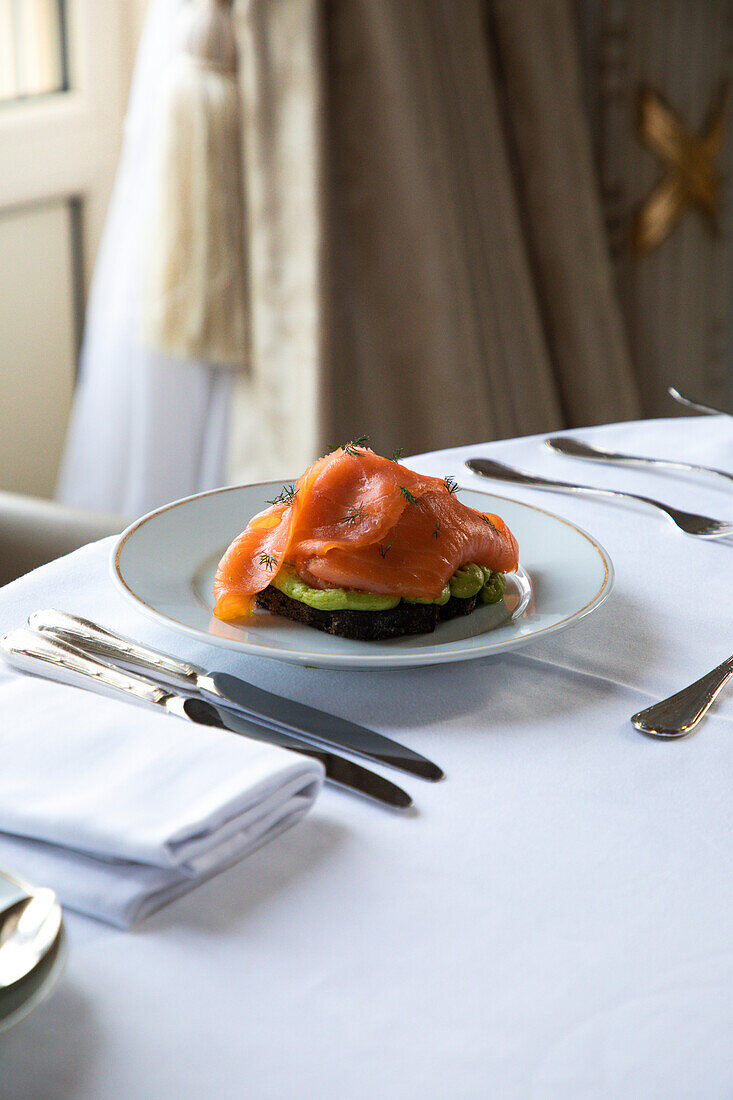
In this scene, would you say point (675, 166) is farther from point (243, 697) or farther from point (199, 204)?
point (243, 697)

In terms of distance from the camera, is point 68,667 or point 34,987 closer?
point 34,987

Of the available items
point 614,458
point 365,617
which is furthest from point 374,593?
point 614,458

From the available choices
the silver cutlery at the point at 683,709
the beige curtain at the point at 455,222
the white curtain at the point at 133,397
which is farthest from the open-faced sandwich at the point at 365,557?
the white curtain at the point at 133,397

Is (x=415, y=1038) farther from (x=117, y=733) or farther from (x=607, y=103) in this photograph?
(x=607, y=103)

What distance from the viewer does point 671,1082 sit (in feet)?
1.41

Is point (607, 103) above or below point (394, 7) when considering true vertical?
below

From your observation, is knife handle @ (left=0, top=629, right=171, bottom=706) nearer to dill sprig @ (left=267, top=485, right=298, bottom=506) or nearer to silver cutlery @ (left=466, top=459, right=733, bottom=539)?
dill sprig @ (left=267, top=485, right=298, bottom=506)

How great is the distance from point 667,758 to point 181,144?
1823 mm

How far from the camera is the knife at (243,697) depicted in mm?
625

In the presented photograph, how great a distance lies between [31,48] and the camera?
7.83 feet

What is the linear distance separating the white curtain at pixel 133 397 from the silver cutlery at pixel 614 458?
1.27 meters

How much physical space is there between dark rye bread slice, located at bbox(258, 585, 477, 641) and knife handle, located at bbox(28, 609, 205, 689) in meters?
0.07

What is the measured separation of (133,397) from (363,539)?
5.68 feet

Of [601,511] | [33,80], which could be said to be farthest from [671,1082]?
[33,80]
